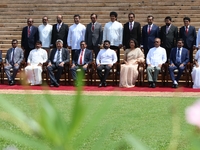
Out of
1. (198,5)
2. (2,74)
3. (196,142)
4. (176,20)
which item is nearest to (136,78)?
(2,74)

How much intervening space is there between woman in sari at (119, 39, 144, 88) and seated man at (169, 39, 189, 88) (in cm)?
88

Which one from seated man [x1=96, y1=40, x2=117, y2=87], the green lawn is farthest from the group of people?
the green lawn

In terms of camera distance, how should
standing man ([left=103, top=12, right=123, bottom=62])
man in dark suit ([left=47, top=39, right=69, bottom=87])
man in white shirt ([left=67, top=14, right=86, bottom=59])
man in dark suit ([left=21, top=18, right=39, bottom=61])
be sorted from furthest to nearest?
man in dark suit ([left=21, top=18, right=39, bottom=61]) → man in white shirt ([left=67, top=14, right=86, bottom=59]) → standing man ([left=103, top=12, right=123, bottom=62]) → man in dark suit ([left=47, top=39, right=69, bottom=87])

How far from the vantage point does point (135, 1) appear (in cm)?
1984

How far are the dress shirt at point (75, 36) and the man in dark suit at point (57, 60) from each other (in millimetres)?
533

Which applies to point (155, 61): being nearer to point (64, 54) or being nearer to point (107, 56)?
point (107, 56)

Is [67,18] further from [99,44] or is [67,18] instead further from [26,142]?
[26,142]

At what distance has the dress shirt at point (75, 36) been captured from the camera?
14586mm

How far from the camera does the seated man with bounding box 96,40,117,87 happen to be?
45.8 ft

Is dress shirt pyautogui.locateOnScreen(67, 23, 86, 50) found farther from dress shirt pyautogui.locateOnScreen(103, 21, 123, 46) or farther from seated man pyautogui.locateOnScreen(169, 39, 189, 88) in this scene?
seated man pyautogui.locateOnScreen(169, 39, 189, 88)

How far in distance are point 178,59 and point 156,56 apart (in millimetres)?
608

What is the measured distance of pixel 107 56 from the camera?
14.0 meters

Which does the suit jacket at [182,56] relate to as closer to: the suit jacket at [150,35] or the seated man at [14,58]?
the suit jacket at [150,35]

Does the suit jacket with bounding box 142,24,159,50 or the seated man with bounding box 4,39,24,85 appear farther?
the seated man with bounding box 4,39,24,85
